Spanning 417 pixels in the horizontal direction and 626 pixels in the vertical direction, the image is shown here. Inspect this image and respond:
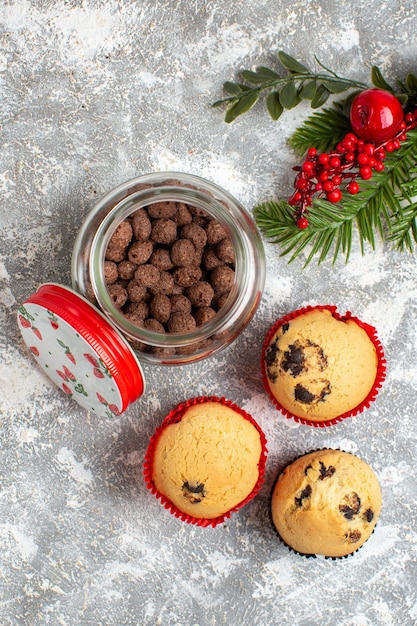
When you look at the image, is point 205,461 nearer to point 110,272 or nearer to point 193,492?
point 193,492

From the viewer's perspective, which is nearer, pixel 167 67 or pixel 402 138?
pixel 402 138

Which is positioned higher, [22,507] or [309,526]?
[309,526]

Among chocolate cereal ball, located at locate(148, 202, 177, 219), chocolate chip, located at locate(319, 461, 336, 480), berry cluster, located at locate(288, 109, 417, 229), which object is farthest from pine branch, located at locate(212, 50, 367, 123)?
chocolate chip, located at locate(319, 461, 336, 480)

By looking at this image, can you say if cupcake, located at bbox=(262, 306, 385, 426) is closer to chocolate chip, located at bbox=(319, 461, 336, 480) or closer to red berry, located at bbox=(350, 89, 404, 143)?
chocolate chip, located at bbox=(319, 461, 336, 480)

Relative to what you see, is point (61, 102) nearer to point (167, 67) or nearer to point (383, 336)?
point (167, 67)

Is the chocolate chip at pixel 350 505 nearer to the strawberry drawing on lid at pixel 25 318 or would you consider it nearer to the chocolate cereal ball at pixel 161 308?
the chocolate cereal ball at pixel 161 308

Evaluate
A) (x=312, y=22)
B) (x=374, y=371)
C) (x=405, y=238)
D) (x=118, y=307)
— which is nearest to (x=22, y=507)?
(x=118, y=307)

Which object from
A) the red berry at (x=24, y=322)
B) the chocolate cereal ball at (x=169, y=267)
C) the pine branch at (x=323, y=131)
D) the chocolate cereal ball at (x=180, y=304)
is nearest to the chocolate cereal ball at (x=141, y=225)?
the chocolate cereal ball at (x=169, y=267)
